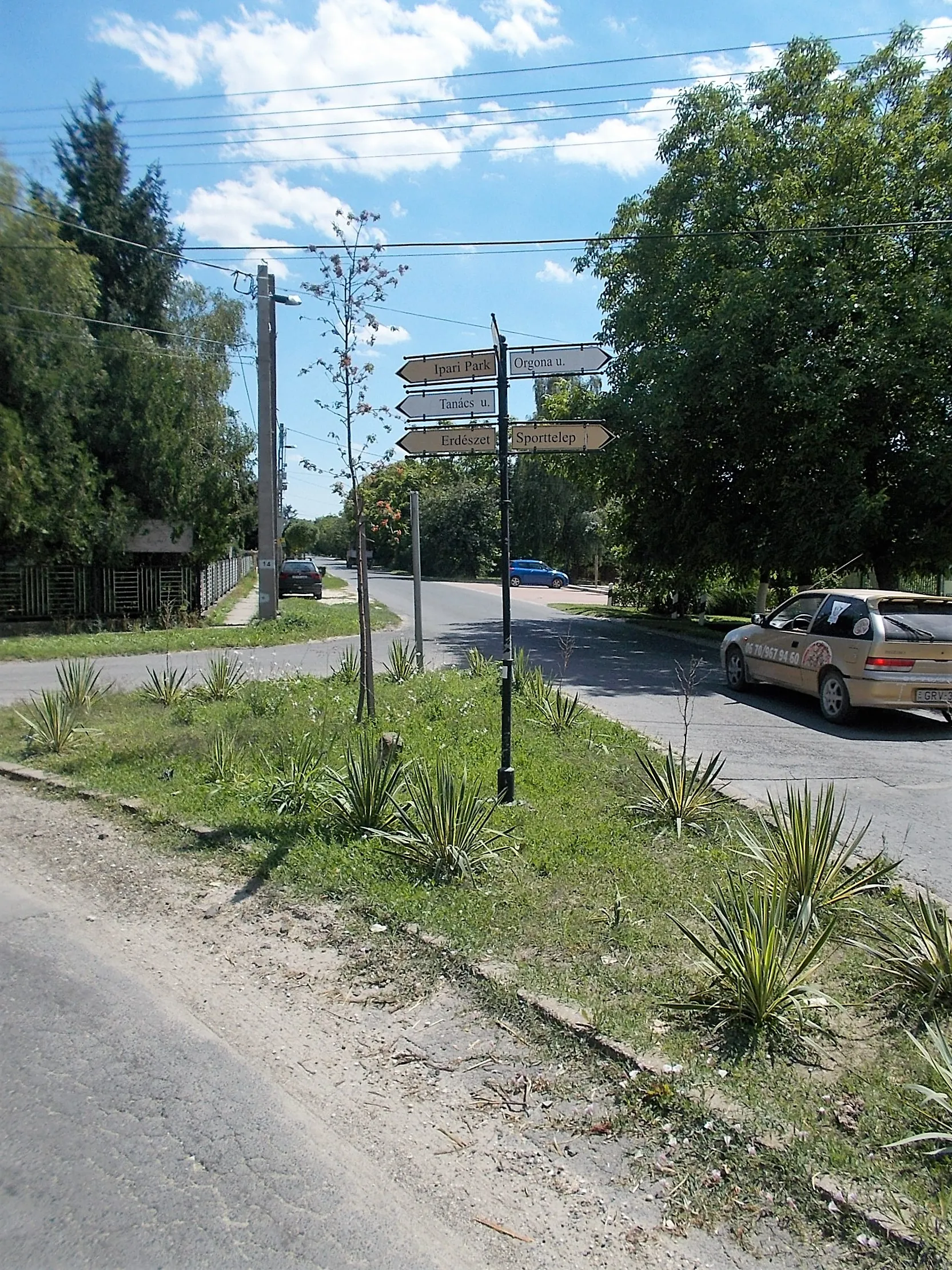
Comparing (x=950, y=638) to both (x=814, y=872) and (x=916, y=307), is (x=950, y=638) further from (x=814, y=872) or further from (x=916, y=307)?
(x=916, y=307)

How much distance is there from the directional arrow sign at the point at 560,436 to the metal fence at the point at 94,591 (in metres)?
18.8

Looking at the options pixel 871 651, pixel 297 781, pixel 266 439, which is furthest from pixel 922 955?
pixel 266 439

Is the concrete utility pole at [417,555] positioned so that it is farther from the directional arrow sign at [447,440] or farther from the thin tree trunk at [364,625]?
the directional arrow sign at [447,440]

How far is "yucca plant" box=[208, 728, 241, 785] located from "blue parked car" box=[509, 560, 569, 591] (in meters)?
47.8

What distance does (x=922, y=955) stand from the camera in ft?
12.3

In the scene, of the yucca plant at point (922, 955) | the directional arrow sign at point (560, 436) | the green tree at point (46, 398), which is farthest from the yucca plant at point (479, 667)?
the green tree at point (46, 398)

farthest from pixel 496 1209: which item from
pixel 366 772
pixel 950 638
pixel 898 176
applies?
pixel 898 176

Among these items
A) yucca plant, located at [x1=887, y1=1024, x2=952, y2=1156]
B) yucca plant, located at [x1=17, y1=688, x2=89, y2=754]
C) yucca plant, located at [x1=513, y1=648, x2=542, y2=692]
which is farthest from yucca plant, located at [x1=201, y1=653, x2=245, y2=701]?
yucca plant, located at [x1=887, y1=1024, x2=952, y2=1156]

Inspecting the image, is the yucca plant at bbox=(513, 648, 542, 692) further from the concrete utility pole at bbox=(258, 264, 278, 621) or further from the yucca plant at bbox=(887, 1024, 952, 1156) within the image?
the concrete utility pole at bbox=(258, 264, 278, 621)

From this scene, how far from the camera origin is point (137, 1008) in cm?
397

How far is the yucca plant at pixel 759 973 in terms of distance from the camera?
351 cm

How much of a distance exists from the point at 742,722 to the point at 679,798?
16.5 feet

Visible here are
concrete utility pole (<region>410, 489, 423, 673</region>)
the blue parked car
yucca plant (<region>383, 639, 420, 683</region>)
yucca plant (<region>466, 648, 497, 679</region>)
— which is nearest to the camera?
concrete utility pole (<region>410, 489, 423, 673</region>)

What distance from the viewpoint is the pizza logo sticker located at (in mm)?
10852
